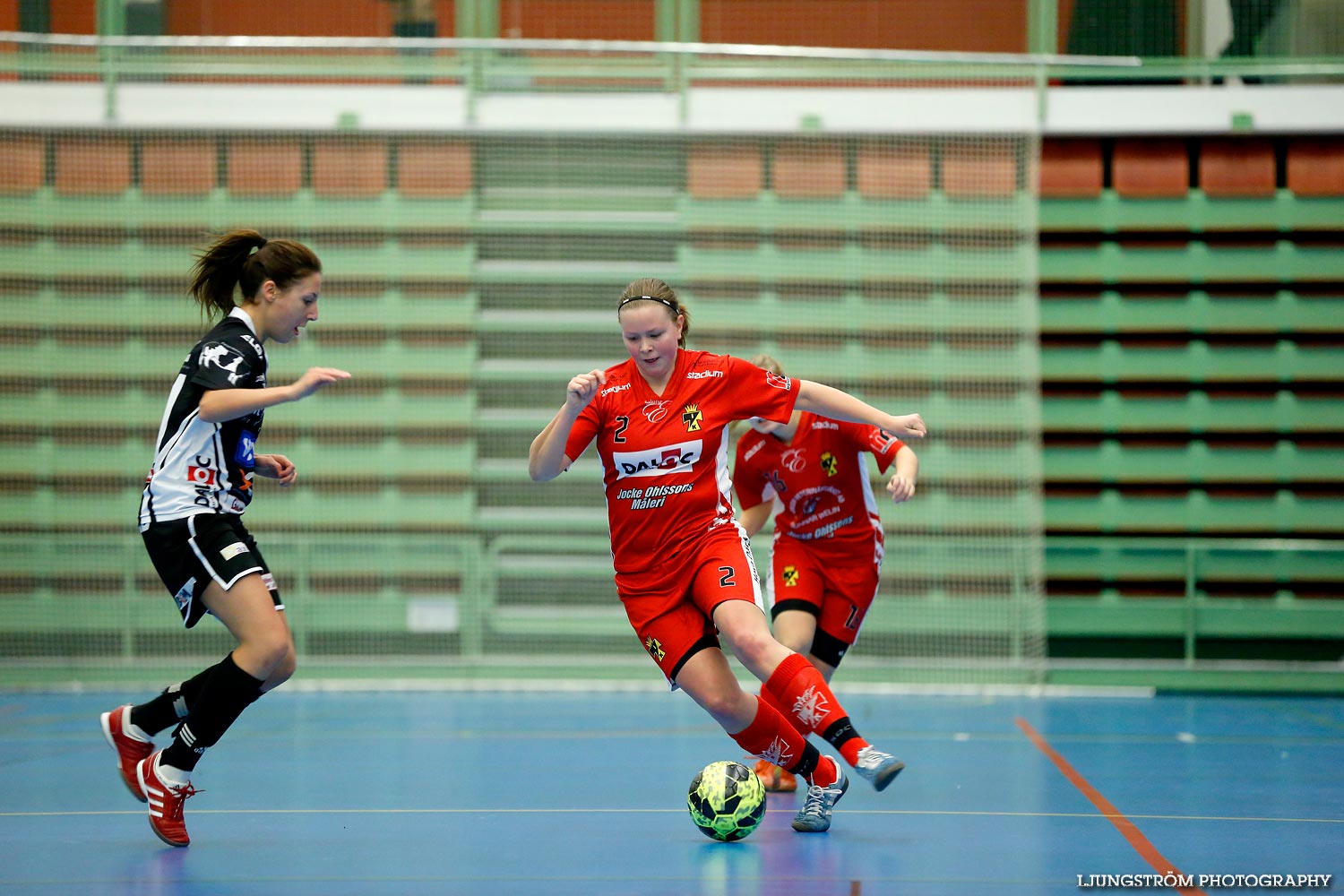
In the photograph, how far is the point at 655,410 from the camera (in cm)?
378

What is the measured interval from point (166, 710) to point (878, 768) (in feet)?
7.50

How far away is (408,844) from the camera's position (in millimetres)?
3855

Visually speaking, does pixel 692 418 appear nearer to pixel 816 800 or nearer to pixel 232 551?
pixel 816 800

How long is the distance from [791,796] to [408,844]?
1.55 metres

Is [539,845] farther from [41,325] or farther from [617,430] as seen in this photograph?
[41,325]

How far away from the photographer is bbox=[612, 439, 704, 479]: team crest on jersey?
374cm

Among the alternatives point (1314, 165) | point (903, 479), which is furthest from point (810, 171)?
point (903, 479)

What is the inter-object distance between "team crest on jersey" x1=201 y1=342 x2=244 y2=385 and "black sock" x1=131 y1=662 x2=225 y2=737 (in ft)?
3.26

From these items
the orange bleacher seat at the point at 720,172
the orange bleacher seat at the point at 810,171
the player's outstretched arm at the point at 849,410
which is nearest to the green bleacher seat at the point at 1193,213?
the orange bleacher seat at the point at 810,171

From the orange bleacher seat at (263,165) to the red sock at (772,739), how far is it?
6.35 metres

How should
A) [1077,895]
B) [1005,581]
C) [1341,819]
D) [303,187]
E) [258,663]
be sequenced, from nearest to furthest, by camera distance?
[1077,895] < [258,663] < [1341,819] < [1005,581] < [303,187]

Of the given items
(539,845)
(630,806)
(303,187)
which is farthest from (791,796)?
(303,187)

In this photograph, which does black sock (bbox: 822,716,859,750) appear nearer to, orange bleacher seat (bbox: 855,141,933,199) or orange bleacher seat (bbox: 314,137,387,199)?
orange bleacher seat (bbox: 855,141,933,199)

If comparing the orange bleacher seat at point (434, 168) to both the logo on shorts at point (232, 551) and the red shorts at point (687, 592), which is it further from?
the red shorts at point (687, 592)
